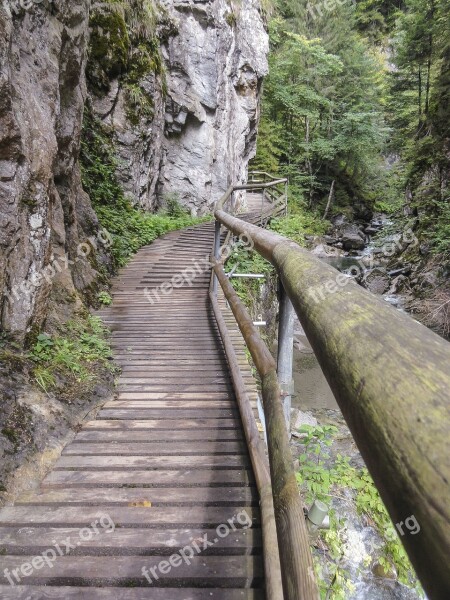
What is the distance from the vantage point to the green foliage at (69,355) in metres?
3.11

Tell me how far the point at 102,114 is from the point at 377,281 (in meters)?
11.9

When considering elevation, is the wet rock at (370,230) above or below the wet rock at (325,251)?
above

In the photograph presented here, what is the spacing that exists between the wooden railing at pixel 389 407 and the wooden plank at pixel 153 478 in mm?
1071

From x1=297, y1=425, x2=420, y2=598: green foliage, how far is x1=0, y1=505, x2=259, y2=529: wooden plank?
1653 millimetres

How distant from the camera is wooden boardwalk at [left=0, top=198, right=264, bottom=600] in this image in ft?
5.16

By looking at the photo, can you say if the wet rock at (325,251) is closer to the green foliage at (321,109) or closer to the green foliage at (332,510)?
the green foliage at (321,109)

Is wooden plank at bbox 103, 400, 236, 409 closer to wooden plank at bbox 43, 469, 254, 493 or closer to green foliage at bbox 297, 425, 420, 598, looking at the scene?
wooden plank at bbox 43, 469, 254, 493

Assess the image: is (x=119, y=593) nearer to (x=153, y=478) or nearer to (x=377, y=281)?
(x=153, y=478)

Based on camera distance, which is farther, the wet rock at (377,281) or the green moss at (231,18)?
the green moss at (231,18)

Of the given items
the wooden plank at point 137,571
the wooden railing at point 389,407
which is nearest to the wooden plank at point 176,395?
the wooden plank at point 137,571

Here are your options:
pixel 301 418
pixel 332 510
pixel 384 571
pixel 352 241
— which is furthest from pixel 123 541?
pixel 352 241

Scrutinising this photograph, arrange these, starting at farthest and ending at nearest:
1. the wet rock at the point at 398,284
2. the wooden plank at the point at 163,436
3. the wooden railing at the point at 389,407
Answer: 1. the wet rock at the point at 398,284
2. the wooden plank at the point at 163,436
3. the wooden railing at the point at 389,407

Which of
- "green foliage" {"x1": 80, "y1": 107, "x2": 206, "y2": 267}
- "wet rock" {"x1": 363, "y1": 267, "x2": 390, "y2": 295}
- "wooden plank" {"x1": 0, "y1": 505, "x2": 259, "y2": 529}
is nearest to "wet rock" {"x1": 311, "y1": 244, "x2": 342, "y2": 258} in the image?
"wet rock" {"x1": 363, "y1": 267, "x2": 390, "y2": 295}

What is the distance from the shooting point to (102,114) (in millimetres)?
10797
